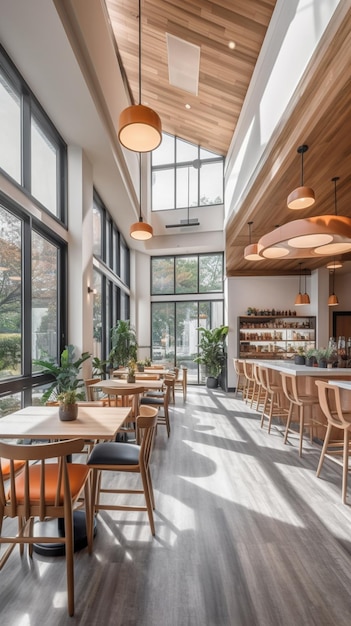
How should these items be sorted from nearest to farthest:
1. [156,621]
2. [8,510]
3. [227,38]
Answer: [156,621], [8,510], [227,38]

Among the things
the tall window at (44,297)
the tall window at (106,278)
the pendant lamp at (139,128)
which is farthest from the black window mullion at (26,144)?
the tall window at (106,278)

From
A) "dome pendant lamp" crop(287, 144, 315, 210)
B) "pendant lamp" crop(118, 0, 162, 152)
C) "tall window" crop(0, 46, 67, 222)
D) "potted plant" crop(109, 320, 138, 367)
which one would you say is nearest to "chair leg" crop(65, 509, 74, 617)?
"pendant lamp" crop(118, 0, 162, 152)

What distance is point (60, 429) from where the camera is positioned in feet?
7.40

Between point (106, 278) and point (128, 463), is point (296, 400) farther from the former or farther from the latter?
point (106, 278)

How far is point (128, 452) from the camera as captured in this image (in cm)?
255

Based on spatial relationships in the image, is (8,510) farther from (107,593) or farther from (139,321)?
(139,321)

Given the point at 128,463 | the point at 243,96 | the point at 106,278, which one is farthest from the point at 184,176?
the point at 128,463

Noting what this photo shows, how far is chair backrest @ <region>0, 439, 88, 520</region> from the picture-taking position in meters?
1.69

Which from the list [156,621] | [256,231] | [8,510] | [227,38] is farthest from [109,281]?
[156,621]

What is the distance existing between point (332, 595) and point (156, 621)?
1.06 m

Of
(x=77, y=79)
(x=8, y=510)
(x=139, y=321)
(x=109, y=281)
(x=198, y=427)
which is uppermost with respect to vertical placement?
(x=77, y=79)

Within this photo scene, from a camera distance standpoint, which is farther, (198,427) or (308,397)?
(198,427)

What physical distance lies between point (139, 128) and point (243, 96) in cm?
445

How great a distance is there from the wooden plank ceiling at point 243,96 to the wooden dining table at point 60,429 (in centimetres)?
315
